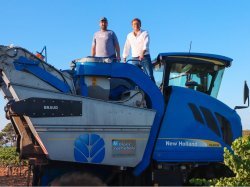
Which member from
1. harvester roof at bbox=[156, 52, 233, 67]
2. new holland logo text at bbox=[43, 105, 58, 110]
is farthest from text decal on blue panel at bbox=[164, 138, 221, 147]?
new holland logo text at bbox=[43, 105, 58, 110]

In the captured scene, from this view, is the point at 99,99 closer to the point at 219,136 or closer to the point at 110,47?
the point at 110,47

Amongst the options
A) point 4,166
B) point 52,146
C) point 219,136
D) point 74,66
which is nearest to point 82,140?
point 52,146

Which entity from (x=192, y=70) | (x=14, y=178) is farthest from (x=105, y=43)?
(x=14, y=178)

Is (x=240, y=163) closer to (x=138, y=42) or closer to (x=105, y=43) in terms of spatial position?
(x=138, y=42)

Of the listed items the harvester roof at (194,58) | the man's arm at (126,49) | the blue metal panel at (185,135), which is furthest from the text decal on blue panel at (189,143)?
the man's arm at (126,49)

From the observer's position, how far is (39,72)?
23.9 feet

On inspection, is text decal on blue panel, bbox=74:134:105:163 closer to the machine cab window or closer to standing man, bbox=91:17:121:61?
standing man, bbox=91:17:121:61

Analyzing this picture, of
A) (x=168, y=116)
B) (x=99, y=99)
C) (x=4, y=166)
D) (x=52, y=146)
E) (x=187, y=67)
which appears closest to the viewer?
(x=52, y=146)

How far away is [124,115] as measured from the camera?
24.3 feet

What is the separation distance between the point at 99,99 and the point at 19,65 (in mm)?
1425

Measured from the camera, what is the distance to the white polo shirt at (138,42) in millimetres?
8381

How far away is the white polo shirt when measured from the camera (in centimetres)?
838

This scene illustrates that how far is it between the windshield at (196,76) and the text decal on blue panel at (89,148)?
7.11 ft

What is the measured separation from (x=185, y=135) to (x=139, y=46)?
1.93 metres
